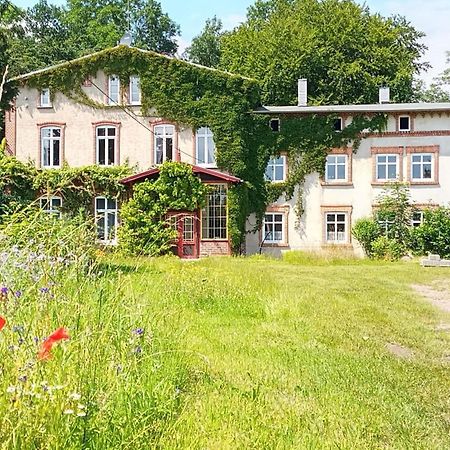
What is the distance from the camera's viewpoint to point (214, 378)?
5508 millimetres

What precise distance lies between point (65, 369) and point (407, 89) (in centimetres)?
4625

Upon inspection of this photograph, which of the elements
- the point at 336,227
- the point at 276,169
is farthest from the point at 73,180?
the point at 336,227

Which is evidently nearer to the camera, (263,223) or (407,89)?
(263,223)

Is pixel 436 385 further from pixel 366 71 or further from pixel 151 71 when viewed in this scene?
pixel 366 71

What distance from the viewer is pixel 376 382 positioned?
593 centimetres

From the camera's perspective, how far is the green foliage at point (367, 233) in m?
28.8

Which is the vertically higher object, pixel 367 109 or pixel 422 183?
pixel 367 109

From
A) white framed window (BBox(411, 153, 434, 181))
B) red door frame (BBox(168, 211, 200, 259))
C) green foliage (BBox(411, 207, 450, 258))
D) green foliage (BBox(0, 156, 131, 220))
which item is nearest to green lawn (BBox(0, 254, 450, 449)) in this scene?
red door frame (BBox(168, 211, 200, 259))

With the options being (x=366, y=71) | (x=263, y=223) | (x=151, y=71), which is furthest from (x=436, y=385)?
(x=366, y=71)

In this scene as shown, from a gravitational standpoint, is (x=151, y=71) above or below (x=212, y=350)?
above

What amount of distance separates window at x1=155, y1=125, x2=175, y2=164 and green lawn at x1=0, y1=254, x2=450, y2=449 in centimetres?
2101

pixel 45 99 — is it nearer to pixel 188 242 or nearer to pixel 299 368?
pixel 188 242

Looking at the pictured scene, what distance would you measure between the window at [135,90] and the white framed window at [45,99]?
4.09 metres

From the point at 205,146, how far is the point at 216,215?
3.59 m
